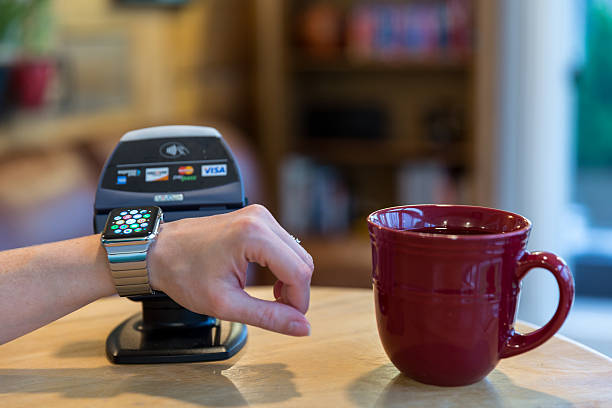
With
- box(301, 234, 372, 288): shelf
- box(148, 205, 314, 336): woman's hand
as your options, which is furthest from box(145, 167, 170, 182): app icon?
box(301, 234, 372, 288): shelf

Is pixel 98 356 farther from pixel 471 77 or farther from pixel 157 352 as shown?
pixel 471 77

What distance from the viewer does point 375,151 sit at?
335 cm

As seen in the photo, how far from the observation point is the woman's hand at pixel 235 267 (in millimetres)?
735

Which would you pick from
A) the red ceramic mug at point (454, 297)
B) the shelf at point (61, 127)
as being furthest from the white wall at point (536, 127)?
the red ceramic mug at point (454, 297)

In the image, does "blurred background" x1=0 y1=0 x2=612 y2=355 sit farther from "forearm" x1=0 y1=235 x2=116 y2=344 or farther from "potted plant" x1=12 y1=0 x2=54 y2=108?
"forearm" x1=0 y1=235 x2=116 y2=344

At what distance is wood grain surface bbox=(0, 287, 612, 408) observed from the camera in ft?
2.32

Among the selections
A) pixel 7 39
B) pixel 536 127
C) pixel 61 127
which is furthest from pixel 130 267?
pixel 536 127

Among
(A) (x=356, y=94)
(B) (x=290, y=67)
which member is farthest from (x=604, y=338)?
(B) (x=290, y=67)

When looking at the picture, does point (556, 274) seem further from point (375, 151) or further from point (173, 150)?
point (375, 151)

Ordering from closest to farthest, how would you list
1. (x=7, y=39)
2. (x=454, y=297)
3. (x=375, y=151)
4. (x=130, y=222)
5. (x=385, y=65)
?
1. (x=454, y=297)
2. (x=130, y=222)
3. (x=7, y=39)
4. (x=385, y=65)
5. (x=375, y=151)

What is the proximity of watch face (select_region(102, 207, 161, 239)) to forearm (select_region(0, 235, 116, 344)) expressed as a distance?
0.03 meters

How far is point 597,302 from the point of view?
356 centimetres

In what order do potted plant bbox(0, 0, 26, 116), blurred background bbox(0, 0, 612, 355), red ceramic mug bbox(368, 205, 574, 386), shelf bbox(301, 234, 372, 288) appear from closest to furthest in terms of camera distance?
red ceramic mug bbox(368, 205, 574, 386), potted plant bbox(0, 0, 26, 116), blurred background bbox(0, 0, 612, 355), shelf bbox(301, 234, 372, 288)

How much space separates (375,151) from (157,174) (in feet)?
8.29
